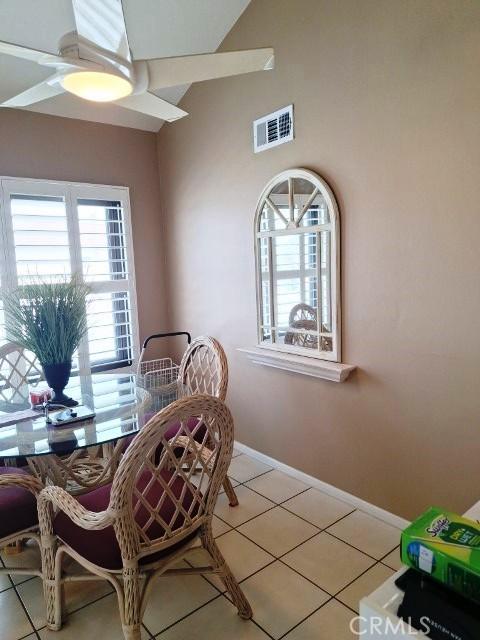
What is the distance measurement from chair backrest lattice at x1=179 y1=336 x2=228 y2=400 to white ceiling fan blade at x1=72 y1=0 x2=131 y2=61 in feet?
4.68

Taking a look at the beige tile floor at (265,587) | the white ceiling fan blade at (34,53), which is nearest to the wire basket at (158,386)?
the beige tile floor at (265,587)

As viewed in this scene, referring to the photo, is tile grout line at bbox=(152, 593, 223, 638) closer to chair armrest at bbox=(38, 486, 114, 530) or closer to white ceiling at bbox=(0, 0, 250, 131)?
chair armrest at bbox=(38, 486, 114, 530)

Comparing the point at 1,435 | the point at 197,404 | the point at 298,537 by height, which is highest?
the point at 197,404

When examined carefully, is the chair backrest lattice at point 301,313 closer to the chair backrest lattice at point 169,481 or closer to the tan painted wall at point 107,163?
the chair backrest lattice at point 169,481

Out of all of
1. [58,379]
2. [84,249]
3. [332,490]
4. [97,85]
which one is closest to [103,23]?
[97,85]

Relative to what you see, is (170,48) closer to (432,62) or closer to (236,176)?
(236,176)

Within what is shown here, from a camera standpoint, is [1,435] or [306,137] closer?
[1,435]

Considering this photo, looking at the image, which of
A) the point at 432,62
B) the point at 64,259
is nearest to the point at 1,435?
the point at 64,259

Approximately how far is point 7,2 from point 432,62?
84.2 inches

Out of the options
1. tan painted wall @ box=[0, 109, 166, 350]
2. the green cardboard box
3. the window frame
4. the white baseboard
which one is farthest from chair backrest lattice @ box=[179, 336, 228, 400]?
the green cardboard box

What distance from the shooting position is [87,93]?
170 centimetres

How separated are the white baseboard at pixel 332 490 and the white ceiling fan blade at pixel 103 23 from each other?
237cm

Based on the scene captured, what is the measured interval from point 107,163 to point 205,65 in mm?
1989

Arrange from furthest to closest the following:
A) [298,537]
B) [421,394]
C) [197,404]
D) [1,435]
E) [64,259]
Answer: [64,259] < [298,537] < [421,394] < [1,435] < [197,404]
